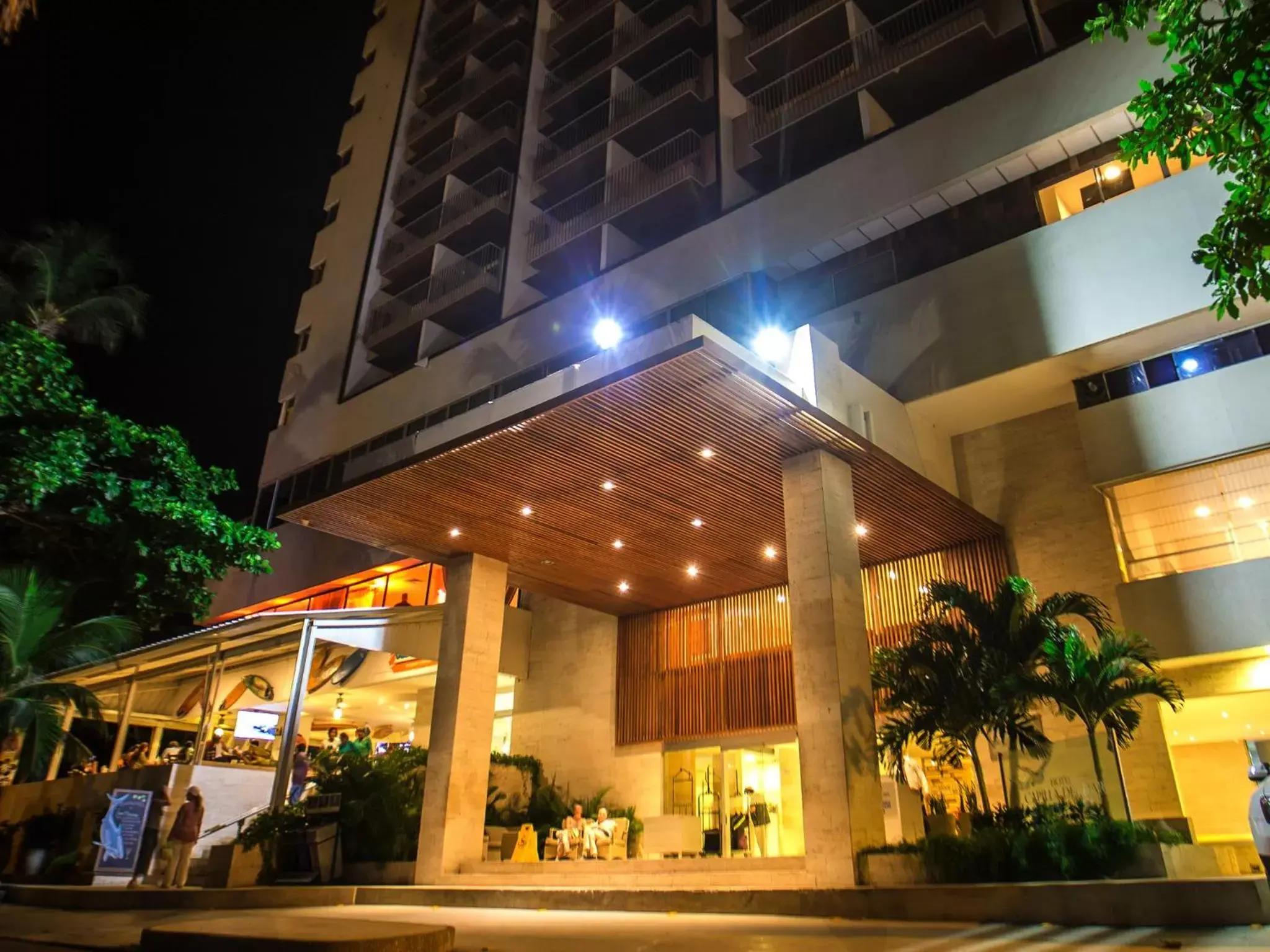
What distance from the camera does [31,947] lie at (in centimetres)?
511

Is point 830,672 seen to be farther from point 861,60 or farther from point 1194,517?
point 861,60

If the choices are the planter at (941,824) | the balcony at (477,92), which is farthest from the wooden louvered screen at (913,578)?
the balcony at (477,92)

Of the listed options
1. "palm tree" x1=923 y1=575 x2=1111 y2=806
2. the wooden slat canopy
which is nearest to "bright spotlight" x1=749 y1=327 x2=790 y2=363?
the wooden slat canopy

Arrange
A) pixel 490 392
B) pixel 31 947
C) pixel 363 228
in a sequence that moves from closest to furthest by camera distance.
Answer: pixel 31 947, pixel 490 392, pixel 363 228

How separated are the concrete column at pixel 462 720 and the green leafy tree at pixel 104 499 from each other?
12.2ft

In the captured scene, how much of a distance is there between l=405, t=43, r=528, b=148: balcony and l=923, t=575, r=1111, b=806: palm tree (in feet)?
77.0

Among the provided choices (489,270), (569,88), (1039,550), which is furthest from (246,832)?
(569,88)

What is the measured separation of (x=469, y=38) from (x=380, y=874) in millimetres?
27609

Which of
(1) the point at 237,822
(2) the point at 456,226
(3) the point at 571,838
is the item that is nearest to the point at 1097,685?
(3) the point at 571,838

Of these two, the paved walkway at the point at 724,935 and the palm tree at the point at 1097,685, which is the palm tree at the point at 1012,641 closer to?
the palm tree at the point at 1097,685

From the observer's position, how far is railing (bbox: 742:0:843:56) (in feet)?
59.7

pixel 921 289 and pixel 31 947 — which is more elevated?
pixel 921 289

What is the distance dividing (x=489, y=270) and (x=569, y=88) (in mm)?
5793

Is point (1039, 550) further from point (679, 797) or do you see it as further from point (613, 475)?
point (679, 797)
